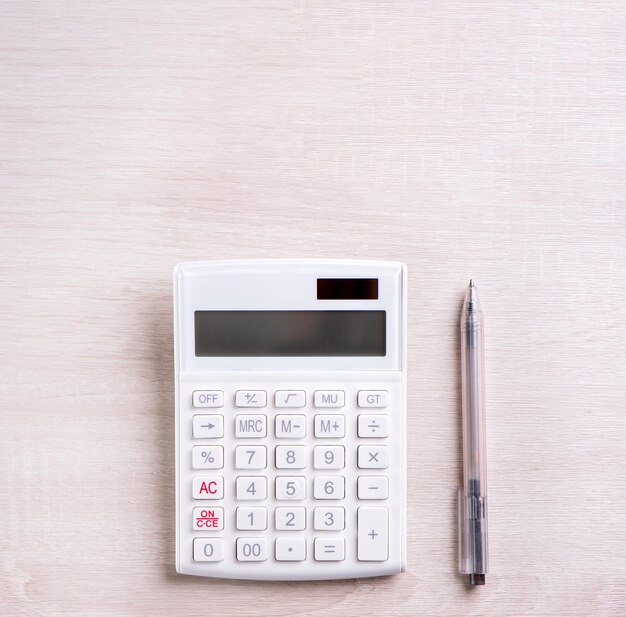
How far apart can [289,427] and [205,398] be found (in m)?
0.05

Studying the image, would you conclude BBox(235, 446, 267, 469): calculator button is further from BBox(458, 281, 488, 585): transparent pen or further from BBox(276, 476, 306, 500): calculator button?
BBox(458, 281, 488, 585): transparent pen

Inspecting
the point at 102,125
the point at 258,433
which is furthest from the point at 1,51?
the point at 258,433

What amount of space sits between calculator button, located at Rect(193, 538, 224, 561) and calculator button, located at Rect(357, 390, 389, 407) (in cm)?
12

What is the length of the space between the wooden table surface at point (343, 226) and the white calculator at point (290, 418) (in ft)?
0.08

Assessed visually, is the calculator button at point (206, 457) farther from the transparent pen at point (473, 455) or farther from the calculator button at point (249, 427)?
the transparent pen at point (473, 455)

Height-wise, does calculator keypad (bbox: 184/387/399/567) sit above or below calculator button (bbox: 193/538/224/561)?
above

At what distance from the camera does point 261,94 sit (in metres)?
0.35

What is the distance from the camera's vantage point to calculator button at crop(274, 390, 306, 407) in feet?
1.08

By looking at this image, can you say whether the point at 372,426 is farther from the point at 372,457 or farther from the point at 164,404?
the point at 164,404

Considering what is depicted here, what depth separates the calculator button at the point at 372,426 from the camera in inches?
12.9

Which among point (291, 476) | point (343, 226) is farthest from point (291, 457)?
point (343, 226)

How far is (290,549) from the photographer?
33 cm

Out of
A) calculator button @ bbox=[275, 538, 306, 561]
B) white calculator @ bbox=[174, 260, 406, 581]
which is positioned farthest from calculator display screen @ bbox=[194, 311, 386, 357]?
calculator button @ bbox=[275, 538, 306, 561]

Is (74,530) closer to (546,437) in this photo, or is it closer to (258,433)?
(258,433)
